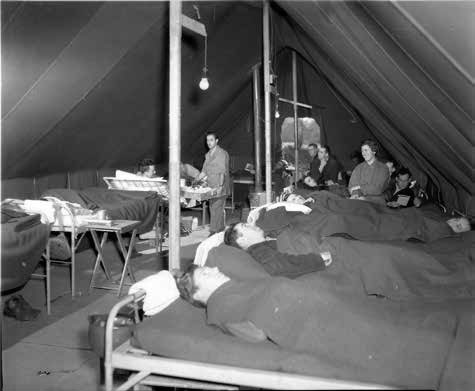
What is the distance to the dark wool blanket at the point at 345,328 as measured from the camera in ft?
6.31

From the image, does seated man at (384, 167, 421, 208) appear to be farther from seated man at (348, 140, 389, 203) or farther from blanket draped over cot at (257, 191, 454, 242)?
blanket draped over cot at (257, 191, 454, 242)

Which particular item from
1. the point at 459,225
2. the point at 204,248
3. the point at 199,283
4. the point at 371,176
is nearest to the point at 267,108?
the point at 371,176

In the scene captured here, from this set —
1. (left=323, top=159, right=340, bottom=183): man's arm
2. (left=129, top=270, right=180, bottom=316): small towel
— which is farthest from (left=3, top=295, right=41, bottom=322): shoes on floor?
(left=323, top=159, right=340, bottom=183): man's arm

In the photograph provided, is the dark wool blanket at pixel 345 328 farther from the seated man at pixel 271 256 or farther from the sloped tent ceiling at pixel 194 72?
the sloped tent ceiling at pixel 194 72

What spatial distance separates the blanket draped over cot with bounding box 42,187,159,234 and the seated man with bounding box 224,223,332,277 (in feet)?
8.55

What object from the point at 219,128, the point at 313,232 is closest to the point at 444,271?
the point at 313,232

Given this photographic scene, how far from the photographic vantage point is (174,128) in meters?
2.80

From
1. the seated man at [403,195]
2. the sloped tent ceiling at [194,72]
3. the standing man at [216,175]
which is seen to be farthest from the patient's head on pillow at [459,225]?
the standing man at [216,175]

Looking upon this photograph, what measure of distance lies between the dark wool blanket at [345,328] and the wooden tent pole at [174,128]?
616mm

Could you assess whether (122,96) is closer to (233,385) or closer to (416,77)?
(416,77)

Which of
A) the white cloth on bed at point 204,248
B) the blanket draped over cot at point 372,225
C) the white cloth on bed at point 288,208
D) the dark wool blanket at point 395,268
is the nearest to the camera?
the dark wool blanket at point 395,268

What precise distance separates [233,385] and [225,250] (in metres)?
0.93

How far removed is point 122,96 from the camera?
5945 mm

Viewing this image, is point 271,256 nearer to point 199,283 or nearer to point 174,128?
point 199,283
